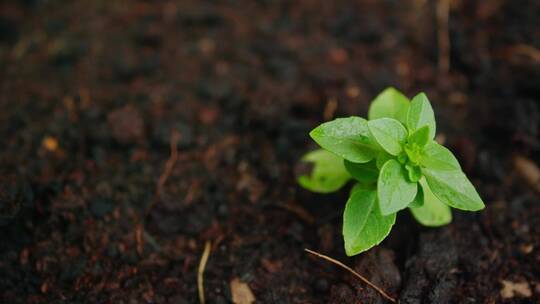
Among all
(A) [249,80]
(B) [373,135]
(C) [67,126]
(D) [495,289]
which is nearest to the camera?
(B) [373,135]

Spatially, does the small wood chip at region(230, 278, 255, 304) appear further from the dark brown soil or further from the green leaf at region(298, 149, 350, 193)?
the green leaf at region(298, 149, 350, 193)

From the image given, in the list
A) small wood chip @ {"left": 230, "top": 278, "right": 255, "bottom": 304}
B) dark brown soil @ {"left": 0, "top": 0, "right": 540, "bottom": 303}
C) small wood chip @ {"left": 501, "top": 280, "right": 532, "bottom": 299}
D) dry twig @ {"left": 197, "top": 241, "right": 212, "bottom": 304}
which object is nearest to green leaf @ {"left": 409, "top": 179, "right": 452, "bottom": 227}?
dark brown soil @ {"left": 0, "top": 0, "right": 540, "bottom": 303}

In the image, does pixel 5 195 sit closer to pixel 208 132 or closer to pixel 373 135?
pixel 208 132

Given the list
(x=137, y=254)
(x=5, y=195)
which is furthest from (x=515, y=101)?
(x=5, y=195)

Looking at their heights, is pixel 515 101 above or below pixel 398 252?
above

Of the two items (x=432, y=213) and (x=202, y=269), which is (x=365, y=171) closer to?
(x=432, y=213)

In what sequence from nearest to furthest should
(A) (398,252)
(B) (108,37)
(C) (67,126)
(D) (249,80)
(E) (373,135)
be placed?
(E) (373,135)
(A) (398,252)
(C) (67,126)
(D) (249,80)
(B) (108,37)

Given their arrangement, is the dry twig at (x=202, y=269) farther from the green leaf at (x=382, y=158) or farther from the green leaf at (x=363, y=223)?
the green leaf at (x=382, y=158)

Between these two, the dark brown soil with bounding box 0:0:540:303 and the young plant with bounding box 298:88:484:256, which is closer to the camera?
the young plant with bounding box 298:88:484:256

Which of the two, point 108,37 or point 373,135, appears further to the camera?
point 108,37
